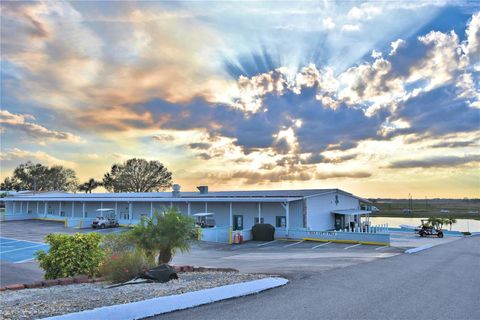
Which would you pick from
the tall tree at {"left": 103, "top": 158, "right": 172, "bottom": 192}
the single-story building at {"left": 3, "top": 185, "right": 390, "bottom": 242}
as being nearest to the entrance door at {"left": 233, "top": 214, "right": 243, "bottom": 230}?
the single-story building at {"left": 3, "top": 185, "right": 390, "bottom": 242}

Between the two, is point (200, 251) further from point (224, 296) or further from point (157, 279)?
point (224, 296)

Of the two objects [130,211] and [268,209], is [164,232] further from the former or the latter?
[130,211]

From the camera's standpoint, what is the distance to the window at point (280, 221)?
32906mm

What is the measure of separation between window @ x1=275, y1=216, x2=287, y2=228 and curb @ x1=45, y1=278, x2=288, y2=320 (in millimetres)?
22363

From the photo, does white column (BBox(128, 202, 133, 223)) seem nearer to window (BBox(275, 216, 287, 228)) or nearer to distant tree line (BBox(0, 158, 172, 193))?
window (BBox(275, 216, 287, 228))

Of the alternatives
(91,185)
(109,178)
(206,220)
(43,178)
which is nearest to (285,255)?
(206,220)

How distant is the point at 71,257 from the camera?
508 inches

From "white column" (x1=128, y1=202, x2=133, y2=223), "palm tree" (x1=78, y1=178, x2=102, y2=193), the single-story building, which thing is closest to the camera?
the single-story building

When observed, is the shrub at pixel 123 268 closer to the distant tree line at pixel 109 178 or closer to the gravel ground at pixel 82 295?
the gravel ground at pixel 82 295

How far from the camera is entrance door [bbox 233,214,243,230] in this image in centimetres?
3512

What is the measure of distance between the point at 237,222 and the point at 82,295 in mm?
26177

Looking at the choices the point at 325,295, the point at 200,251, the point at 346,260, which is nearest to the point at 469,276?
the point at 346,260

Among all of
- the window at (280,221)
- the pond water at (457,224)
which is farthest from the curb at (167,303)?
the pond water at (457,224)

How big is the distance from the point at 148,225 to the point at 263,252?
11.7 m
